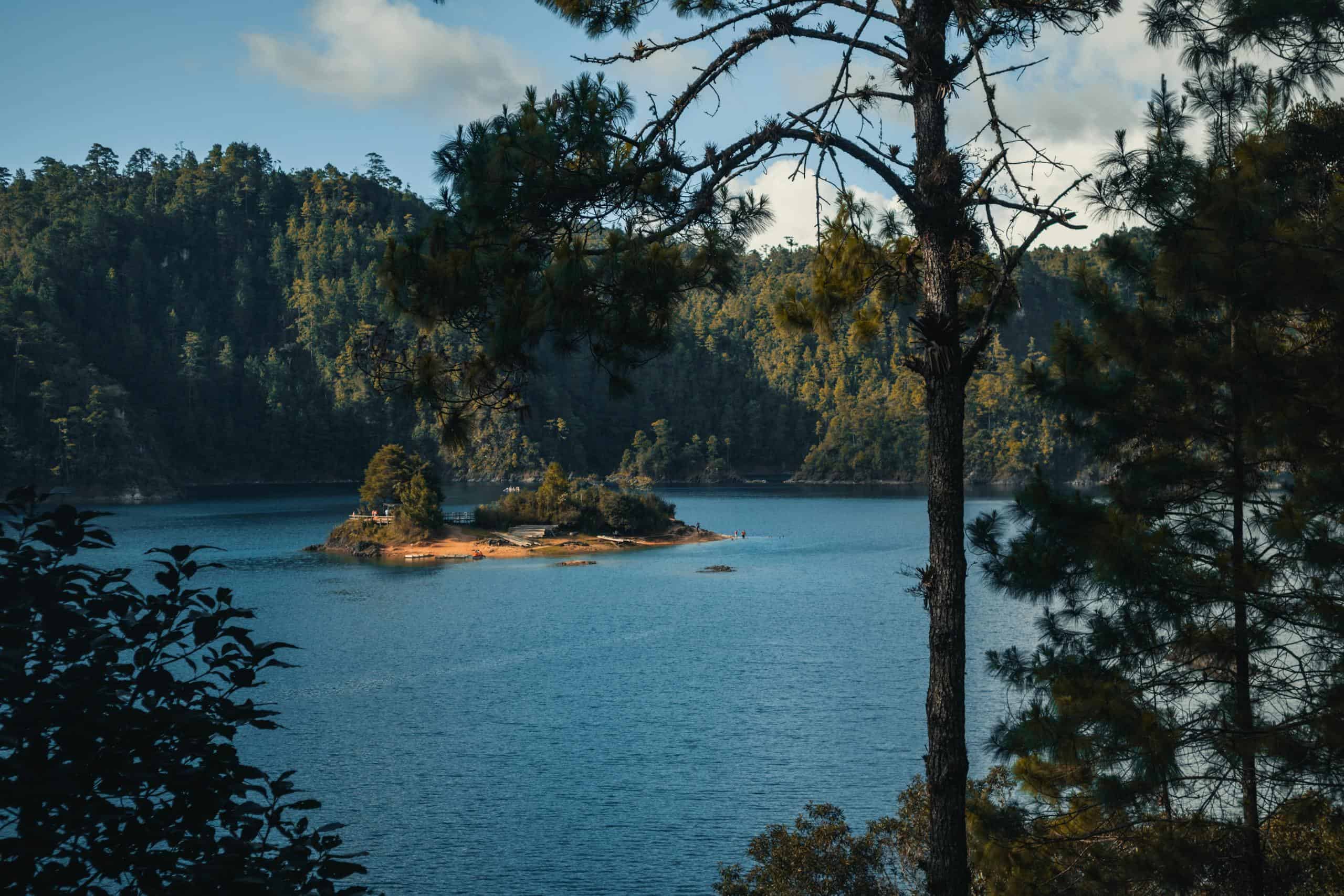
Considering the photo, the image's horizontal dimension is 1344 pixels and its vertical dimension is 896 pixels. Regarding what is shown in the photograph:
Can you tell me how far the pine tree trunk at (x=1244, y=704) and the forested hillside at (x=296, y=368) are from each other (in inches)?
3379

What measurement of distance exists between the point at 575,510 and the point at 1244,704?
177 ft

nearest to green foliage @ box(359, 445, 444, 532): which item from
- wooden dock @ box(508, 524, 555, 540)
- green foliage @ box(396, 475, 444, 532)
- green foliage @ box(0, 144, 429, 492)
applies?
green foliage @ box(396, 475, 444, 532)

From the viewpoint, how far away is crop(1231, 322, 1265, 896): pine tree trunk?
6.75 metres

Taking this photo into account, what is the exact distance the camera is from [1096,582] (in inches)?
271

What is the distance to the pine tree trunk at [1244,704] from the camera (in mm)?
6750

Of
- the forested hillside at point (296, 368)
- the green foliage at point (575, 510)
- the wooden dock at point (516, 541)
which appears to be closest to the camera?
the wooden dock at point (516, 541)

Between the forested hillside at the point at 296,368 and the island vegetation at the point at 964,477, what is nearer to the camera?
the island vegetation at the point at 964,477

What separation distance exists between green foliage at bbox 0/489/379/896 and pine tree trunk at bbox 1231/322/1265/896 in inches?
234

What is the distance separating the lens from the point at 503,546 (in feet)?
185

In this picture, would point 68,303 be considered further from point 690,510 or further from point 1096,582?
point 1096,582

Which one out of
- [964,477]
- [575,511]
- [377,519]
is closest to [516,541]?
[575,511]

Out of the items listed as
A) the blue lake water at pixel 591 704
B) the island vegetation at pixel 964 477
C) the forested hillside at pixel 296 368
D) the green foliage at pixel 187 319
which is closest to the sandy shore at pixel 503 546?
the blue lake water at pixel 591 704

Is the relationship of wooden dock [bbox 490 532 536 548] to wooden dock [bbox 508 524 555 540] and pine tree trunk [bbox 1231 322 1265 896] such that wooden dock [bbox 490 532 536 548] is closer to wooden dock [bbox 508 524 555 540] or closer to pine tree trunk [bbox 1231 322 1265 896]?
wooden dock [bbox 508 524 555 540]

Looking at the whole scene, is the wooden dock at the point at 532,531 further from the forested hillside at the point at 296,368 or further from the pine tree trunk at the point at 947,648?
the pine tree trunk at the point at 947,648
